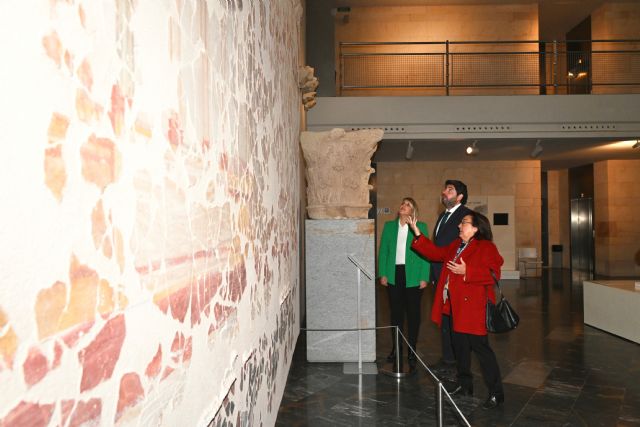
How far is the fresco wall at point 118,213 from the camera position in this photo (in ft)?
2.10

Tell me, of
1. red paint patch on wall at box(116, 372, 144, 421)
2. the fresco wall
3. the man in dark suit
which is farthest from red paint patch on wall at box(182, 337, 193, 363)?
the man in dark suit

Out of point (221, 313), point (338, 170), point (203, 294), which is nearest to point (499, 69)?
point (338, 170)

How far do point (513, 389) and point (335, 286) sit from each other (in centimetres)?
193

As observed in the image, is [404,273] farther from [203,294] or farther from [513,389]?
[203,294]

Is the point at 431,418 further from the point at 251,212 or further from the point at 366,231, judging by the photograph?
the point at 251,212

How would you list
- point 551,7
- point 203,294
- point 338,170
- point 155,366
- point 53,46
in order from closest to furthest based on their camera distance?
point 53,46 → point 155,366 → point 203,294 → point 338,170 → point 551,7

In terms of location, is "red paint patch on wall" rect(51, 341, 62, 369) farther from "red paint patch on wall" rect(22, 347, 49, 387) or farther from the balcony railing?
the balcony railing

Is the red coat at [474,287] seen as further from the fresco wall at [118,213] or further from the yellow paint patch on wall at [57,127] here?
the yellow paint patch on wall at [57,127]

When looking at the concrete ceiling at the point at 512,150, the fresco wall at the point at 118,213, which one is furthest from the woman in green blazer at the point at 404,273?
the concrete ceiling at the point at 512,150

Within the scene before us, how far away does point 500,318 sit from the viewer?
3.66 m

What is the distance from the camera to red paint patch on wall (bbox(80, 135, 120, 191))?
80 cm

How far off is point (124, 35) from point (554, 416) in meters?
4.08

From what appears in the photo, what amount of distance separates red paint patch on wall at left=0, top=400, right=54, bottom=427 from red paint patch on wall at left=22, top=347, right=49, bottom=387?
31mm

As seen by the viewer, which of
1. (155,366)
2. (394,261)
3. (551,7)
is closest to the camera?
(155,366)
